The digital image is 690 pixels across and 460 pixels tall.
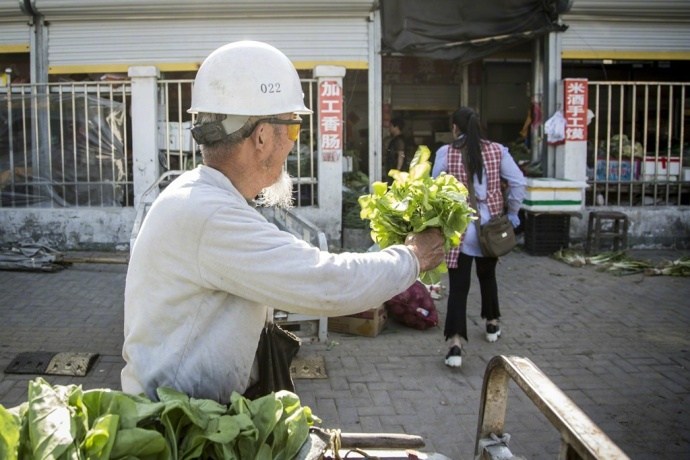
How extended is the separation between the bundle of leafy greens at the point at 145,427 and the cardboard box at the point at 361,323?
15.1 ft

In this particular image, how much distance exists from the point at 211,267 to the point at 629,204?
10.8 meters

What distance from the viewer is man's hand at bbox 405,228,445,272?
7.72 ft

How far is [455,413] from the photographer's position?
4.81m

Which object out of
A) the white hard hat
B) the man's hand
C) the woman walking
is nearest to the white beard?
the white hard hat

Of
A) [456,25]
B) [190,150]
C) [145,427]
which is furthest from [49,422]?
[456,25]

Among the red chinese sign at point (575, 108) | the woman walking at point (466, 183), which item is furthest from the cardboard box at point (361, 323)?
the red chinese sign at point (575, 108)

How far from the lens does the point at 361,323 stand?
6.58m

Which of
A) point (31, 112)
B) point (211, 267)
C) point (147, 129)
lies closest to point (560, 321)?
point (211, 267)

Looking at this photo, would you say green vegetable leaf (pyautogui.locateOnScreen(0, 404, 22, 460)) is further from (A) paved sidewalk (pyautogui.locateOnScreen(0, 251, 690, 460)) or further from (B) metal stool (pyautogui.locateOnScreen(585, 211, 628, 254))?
(B) metal stool (pyautogui.locateOnScreen(585, 211, 628, 254))

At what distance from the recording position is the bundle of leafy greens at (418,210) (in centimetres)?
268

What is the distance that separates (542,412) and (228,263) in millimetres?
950

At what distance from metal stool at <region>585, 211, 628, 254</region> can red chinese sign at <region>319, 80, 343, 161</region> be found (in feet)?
13.3

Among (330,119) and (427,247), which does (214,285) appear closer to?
(427,247)

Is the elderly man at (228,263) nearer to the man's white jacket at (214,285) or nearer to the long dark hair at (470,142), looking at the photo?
the man's white jacket at (214,285)
